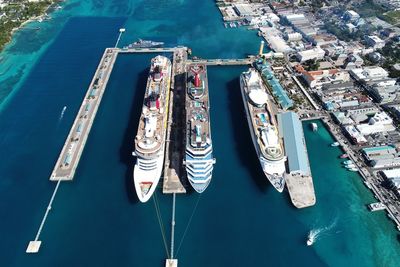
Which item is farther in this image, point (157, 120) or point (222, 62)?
point (222, 62)

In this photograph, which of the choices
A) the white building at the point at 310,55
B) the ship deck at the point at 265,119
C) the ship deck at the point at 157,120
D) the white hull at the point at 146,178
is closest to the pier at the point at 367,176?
the ship deck at the point at 265,119

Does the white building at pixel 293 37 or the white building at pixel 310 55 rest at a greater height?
the white building at pixel 293 37

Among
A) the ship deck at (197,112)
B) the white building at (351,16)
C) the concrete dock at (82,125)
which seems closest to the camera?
the ship deck at (197,112)

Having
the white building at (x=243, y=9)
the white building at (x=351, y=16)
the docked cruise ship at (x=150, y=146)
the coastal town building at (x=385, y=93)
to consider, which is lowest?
the docked cruise ship at (x=150, y=146)

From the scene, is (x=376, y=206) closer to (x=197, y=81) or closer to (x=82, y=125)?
(x=197, y=81)

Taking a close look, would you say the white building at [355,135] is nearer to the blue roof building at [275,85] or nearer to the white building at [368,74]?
the blue roof building at [275,85]

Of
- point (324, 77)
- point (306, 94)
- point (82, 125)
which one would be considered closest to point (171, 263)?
point (82, 125)

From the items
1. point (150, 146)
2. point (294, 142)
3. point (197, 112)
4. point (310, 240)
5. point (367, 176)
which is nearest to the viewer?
point (310, 240)

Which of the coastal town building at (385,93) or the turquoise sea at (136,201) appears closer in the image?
the turquoise sea at (136,201)
